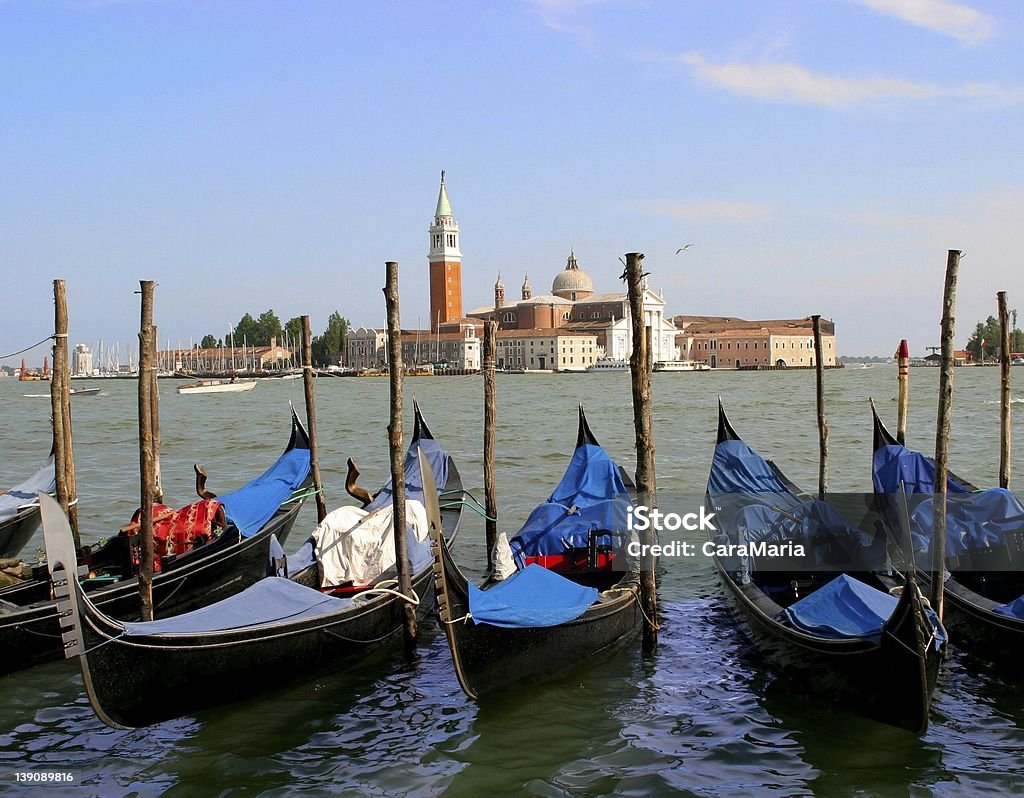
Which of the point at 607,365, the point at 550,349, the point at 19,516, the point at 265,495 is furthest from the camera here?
the point at 550,349

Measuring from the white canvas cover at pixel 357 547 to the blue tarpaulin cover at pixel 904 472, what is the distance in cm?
311

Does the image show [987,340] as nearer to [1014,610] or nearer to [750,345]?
[750,345]

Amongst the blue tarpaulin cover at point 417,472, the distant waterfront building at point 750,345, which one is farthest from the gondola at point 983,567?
the distant waterfront building at point 750,345

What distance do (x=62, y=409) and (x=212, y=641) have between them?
3.20 metres

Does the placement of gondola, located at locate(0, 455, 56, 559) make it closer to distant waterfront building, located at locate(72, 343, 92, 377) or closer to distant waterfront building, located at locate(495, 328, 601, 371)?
distant waterfront building, located at locate(495, 328, 601, 371)

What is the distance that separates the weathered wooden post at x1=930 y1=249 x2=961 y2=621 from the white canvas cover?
2.31m

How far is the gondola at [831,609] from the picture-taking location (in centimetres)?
333

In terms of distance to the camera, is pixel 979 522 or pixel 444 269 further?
pixel 444 269

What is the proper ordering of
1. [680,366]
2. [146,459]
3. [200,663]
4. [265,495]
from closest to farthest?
1. [200,663]
2. [146,459]
3. [265,495]
4. [680,366]

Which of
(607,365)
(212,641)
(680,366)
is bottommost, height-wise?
(212,641)

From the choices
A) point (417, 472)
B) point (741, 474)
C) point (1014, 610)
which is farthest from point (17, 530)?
point (1014, 610)

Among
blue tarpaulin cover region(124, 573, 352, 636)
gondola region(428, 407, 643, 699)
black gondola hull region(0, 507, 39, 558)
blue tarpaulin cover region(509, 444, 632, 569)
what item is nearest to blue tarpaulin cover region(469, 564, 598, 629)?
gondola region(428, 407, 643, 699)

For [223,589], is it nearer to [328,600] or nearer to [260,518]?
[260,518]

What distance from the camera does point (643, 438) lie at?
4648 mm
